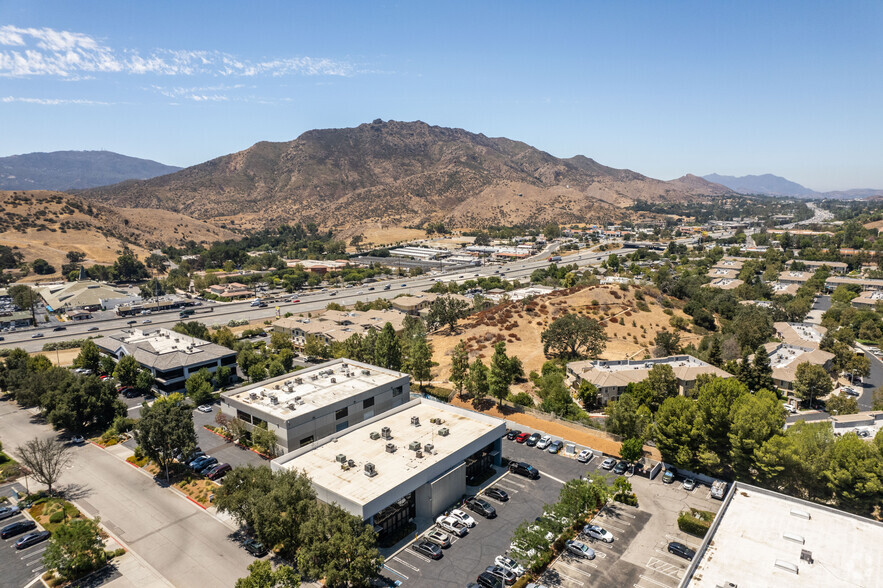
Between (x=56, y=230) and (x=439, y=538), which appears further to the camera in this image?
(x=56, y=230)

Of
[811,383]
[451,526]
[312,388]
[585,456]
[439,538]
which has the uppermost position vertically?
[312,388]

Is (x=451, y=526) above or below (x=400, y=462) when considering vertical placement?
below

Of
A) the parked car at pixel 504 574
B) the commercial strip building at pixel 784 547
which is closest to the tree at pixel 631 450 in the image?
the commercial strip building at pixel 784 547

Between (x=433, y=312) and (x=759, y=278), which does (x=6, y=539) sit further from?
(x=759, y=278)

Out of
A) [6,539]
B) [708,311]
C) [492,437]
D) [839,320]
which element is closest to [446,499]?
Result: [492,437]

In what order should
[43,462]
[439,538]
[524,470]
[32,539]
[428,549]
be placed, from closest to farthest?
[428,549] < [439,538] < [32,539] < [43,462] < [524,470]

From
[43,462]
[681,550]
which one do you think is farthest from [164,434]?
[681,550]

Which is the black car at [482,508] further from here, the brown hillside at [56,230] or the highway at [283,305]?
the brown hillside at [56,230]

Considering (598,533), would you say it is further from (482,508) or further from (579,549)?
(482,508)
